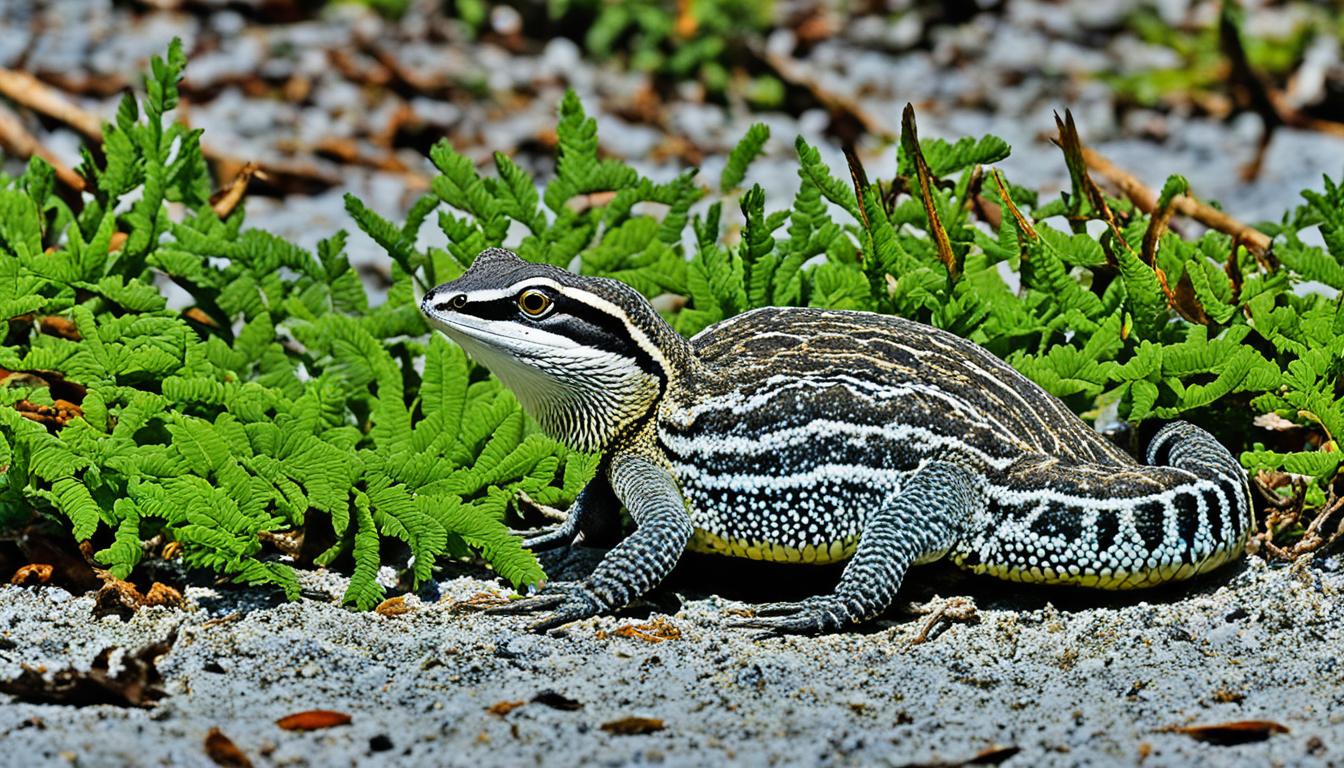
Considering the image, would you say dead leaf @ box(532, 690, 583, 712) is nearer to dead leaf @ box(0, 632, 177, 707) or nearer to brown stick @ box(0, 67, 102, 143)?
dead leaf @ box(0, 632, 177, 707)

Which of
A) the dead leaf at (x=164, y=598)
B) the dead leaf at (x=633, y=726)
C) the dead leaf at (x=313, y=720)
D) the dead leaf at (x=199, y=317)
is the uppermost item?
the dead leaf at (x=199, y=317)

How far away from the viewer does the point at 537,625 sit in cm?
415

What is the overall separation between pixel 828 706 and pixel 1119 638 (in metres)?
Result: 1.01

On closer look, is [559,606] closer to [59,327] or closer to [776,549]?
[776,549]

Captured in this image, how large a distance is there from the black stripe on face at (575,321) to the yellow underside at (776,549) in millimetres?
587

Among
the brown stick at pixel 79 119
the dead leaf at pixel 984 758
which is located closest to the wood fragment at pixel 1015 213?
the dead leaf at pixel 984 758

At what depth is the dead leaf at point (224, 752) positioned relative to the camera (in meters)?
3.12

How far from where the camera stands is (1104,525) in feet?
13.9

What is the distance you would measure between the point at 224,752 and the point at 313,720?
0.26 metres

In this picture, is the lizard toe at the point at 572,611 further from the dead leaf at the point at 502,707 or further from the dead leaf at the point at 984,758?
the dead leaf at the point at 984,758

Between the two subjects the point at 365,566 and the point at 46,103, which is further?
the point at 46,103

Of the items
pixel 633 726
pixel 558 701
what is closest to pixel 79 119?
pixel 558 701

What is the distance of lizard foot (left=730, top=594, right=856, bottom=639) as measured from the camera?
414 cm

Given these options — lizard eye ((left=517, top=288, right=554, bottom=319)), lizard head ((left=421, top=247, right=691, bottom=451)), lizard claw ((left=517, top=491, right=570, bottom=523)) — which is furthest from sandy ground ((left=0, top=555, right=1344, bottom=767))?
lizard eye ((left=517, top=288, right=554, bottom=319))
